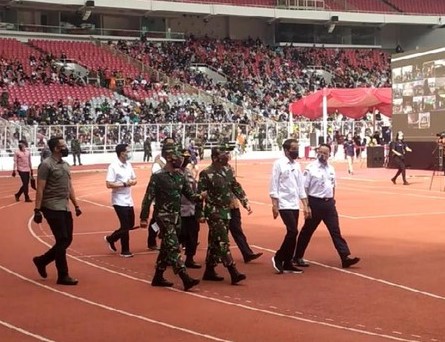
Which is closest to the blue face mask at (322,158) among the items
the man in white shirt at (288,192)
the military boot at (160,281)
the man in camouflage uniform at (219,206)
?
the man in white shirt at (288,192)

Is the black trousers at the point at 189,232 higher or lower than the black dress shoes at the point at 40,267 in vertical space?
higher

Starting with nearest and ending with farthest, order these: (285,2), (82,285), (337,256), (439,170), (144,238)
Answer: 1. (82,285)
2. (337,256)
3. (144,238)
4. (439,170)
5. (285,2)

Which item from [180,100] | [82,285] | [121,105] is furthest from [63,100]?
[82,285]

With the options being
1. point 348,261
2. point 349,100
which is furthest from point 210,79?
point 348,261

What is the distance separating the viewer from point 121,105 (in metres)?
45.7

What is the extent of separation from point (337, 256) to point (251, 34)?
56007 mm

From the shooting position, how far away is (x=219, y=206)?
31.0ft

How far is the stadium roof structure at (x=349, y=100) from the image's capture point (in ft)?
123

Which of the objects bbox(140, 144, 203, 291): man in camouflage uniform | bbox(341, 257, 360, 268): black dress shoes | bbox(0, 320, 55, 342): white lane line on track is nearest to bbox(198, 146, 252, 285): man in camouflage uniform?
bbox(140, 144, 203, 291): man in camouflage uniform

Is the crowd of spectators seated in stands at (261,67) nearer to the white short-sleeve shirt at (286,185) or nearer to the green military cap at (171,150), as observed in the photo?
the white short-sleeve shirt at (286,185)

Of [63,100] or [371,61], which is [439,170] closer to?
[63,100]

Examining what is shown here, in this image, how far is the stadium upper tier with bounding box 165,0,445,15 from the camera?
64125 millimetres

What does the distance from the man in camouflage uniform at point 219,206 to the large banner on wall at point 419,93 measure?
75.2 feet

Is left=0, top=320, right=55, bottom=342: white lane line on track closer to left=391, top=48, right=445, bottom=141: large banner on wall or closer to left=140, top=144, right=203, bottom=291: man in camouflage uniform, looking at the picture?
left=140, top=144, right=203, bottom=291: man in camouflage uniform
